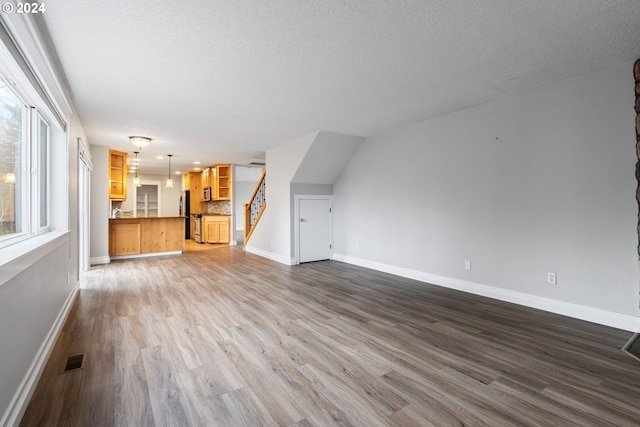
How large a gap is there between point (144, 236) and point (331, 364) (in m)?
6.38

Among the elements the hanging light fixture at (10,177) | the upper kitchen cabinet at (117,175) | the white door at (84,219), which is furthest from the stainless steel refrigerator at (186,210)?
the hanging light fixture at (10,177)

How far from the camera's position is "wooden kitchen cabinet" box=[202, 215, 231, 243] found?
9.31m

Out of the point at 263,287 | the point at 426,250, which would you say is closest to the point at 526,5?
the point at 426,250

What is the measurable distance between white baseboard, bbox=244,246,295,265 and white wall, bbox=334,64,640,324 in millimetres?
1976

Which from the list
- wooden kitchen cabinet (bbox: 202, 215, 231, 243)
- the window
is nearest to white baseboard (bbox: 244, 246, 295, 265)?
wooden kitchen cabinet (bbox: 202, 215, 231, 243)

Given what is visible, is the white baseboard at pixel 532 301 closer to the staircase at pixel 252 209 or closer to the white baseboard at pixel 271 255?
the white baseboard at pixel 271 255

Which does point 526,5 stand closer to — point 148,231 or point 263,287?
point 263,287

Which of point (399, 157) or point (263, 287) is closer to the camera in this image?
point (263, 287)

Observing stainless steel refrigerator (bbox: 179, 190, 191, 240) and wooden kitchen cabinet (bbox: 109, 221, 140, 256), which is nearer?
wooden kitchen cabinet (bbox: 109, 221, 140, 256)

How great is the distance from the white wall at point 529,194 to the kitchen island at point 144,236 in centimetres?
523

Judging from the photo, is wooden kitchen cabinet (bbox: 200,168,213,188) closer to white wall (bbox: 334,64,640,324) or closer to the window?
white wall (bbox: 334,64,640,324)

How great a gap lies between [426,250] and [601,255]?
A: 207cm

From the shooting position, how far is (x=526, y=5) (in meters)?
2.05

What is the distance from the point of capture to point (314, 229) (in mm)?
6449
